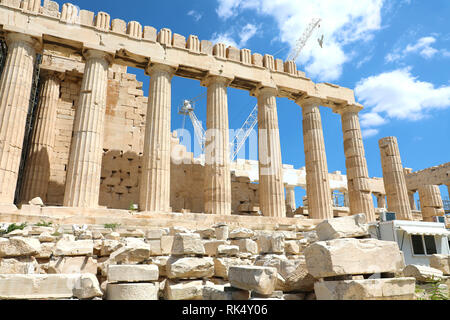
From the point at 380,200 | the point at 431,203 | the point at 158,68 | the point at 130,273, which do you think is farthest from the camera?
the point at 380,200

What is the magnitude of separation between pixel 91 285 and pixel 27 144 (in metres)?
14.7

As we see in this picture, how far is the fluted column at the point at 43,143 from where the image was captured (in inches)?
594

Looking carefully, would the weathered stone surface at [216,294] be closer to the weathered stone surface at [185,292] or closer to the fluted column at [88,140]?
the weathered stone surface at [185,292]

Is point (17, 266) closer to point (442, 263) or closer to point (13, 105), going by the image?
point (442, 263)

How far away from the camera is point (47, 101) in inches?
649

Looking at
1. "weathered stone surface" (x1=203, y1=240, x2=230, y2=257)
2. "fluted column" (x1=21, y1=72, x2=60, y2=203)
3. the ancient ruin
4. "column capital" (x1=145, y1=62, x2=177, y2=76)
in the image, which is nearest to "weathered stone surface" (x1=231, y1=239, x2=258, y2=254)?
the ancient ruin

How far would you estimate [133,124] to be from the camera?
60.3 ft

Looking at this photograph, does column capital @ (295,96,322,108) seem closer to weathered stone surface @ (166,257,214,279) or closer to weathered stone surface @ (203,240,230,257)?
weathered stone surface @ (203,240,230,257)

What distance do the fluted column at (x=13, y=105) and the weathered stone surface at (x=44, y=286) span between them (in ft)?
29.7

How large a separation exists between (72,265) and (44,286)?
234cm

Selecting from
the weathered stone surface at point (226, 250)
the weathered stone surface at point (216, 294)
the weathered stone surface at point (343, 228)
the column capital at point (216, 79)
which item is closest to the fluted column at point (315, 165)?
the column capital at point (216, 79)

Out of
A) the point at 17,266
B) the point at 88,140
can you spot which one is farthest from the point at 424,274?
the point at 88,140

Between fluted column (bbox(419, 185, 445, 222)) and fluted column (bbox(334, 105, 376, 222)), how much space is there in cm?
720

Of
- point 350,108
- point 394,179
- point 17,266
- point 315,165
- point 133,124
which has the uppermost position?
point 350,108
